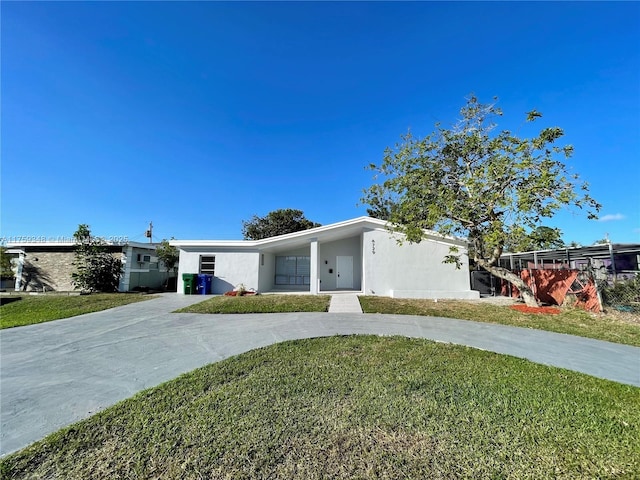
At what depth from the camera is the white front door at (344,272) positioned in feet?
56.9

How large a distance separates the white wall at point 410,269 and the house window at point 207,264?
8.34 metres

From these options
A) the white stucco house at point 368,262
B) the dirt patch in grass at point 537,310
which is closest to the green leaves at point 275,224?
the white stucco house at point 368,262

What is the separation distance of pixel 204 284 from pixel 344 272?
8335 mm

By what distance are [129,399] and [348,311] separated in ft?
22.5

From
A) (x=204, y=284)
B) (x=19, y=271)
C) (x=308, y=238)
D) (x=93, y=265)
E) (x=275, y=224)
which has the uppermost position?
(x=275, y=224)

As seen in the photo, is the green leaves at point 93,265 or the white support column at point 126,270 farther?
the white support column at point 126,270

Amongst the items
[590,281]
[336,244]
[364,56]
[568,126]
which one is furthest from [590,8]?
[336,244]

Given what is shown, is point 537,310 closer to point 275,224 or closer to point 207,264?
point 207,264

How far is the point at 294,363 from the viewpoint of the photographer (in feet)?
14.7

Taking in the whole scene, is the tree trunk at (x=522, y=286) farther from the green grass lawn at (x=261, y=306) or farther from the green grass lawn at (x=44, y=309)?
the green grass lawn at (x=44, y=309)

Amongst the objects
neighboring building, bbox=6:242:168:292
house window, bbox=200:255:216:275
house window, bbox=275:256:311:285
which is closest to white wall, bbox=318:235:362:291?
house window, bbox=275:256:311:285

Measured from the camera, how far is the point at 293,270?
60.3 feet

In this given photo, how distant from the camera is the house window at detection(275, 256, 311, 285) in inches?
717

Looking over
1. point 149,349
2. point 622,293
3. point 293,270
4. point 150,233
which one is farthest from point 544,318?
point 150,233
